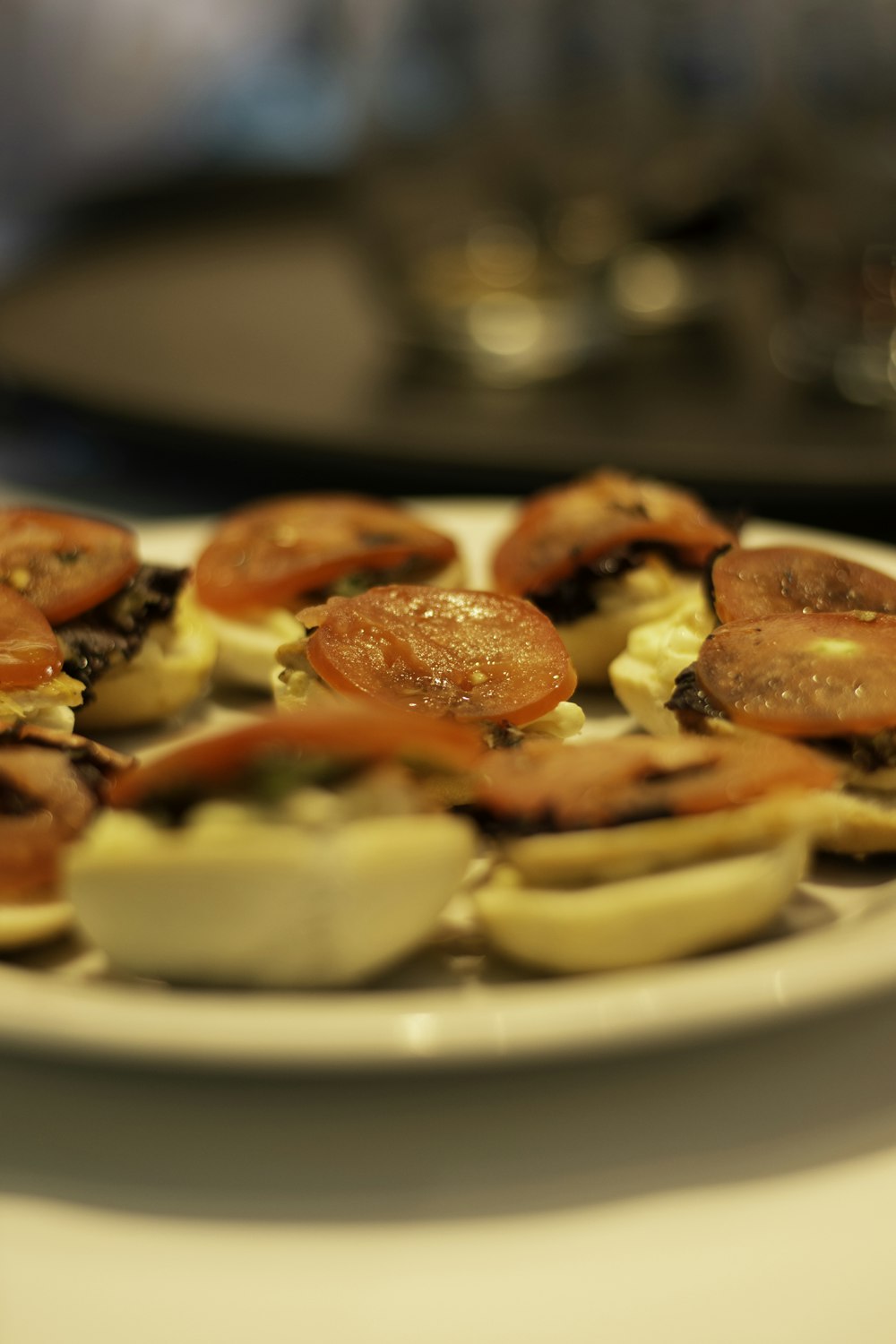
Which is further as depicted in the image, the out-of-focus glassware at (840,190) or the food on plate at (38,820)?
the out-of-focus glassware at (840,190)

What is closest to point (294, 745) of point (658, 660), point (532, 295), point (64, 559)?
point (658, 660)

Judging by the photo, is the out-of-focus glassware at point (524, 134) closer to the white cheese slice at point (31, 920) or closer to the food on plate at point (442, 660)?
the food on plate at point (442, 660)

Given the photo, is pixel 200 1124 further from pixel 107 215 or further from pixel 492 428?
pixel 107 215

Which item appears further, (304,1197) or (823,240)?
(823,240)

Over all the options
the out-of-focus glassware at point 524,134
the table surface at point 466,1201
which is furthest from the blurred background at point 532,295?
the table surface at point 466,1201

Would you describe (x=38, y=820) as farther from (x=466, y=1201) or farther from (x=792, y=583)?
(x=792, y=583)

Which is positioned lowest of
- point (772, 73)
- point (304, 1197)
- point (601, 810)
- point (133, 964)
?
point (304, 1197)

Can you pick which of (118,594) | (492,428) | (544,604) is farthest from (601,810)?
(492,428)
